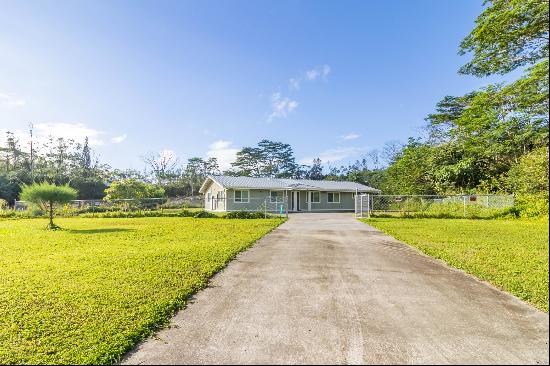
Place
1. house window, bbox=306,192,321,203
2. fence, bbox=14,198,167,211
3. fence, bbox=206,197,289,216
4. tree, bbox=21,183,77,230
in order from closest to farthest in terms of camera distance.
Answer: tree, bbox=21,183,77,230
fence, bbox=14,198,167,211
fence, bbox=206,197,289,216
house window, bbox=306,192,321,203

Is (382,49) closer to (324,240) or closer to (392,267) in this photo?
(392,267)

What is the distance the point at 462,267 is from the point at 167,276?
546 cm

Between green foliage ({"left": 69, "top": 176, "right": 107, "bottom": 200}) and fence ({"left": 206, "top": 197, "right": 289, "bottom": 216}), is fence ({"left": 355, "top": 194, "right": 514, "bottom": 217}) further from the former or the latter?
Result: green foliage ({"left": 69, "top": 176, "right": 107, "bottom": 200})

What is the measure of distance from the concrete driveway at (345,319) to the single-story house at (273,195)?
715 inches

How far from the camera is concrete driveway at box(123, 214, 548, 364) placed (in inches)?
91.7

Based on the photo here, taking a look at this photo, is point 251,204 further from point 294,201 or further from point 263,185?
point 294,201

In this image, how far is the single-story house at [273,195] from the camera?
82.8 feet

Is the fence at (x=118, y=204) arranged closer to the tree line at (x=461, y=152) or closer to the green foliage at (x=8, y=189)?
the green foliage at (x=8, y=189)

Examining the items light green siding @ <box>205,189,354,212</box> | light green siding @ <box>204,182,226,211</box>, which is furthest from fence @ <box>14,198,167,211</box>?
light green siding @ <box>205,189,354,212</box>

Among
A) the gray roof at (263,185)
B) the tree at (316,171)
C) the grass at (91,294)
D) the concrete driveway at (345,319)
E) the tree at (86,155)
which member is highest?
the tree at (86,155)

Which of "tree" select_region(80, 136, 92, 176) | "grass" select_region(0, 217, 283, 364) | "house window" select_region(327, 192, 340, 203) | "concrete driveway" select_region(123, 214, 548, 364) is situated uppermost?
"tree" select_region(80, 136, 92, 176)

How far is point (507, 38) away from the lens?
187cm

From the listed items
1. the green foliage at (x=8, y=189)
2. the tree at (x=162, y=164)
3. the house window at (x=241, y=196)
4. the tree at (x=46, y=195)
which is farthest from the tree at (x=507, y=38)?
the tree at (x=162, y=164)

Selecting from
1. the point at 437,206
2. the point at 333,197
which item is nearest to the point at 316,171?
the point at 333,197
